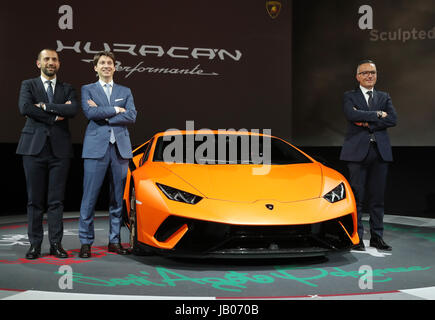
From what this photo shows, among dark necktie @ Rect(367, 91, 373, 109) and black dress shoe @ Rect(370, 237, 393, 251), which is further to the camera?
dark necktie @ Rect(367, 91, 373, 109)

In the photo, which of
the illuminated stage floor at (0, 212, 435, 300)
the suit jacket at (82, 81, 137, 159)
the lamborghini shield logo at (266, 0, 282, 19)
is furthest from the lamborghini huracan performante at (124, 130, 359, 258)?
the lamborghini shield logo at (266, 0, 282, 19)

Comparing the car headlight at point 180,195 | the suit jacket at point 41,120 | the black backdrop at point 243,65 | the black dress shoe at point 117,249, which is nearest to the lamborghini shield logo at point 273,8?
the black backdrop at point 243,65

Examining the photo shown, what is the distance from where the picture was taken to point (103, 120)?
4.33 meters

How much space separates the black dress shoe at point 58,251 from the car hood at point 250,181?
1074 mm

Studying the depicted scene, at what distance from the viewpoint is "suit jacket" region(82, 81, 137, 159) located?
422cm

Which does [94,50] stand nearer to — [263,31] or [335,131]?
[263,31]

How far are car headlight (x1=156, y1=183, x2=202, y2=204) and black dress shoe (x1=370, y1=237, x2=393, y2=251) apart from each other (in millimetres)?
1942

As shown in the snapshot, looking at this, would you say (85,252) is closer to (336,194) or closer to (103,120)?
(103,120)

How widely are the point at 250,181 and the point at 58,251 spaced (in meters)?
1.65

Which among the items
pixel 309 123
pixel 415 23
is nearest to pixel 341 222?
pixel 309 123

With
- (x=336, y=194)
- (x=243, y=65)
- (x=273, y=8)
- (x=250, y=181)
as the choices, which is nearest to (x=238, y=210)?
(x=250, y=181)

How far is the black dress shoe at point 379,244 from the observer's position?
4.61 meters

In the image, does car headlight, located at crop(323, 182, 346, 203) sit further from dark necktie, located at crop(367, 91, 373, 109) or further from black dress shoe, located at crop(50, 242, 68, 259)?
black dress shoe, located at crop(50, 242, 68, 259)
